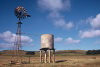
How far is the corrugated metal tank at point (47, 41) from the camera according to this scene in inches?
1341

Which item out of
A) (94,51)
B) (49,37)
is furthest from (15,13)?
(94,51)

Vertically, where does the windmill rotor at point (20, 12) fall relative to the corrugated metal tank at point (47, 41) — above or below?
above

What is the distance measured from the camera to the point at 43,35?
1364 inches

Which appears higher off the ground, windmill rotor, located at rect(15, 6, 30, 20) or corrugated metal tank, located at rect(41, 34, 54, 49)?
windmill rotor, located at rect(15, 6, 30, 20)

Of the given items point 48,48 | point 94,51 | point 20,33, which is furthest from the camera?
point 94,51

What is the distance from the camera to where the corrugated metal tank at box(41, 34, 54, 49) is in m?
34.1

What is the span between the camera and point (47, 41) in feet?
112

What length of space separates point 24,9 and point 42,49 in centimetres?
1101

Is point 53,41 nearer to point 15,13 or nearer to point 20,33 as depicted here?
point 20,33

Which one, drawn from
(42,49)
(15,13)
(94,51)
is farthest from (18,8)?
(94,51)

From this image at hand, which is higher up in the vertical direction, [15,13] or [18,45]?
[15,13]

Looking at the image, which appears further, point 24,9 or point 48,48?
point 24,9

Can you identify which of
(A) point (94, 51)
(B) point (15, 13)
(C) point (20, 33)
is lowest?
(A) point (94, 51)

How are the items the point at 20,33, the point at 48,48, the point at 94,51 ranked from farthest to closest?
the point at 94,51
the point at 20,33
the point at 48,48
